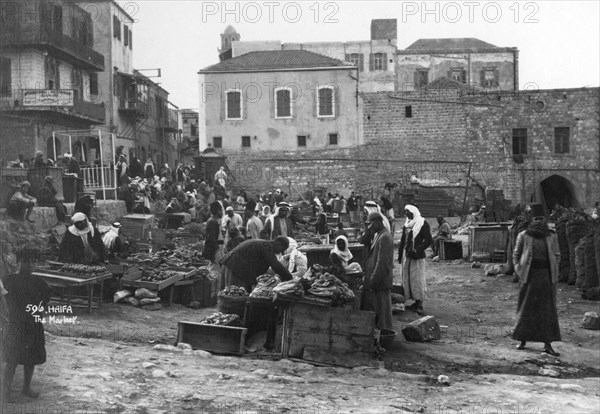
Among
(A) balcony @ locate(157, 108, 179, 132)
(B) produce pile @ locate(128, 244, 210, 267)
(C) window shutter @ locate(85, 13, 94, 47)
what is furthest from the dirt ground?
(A) balcony @ locate(157, 108, 179, 132)

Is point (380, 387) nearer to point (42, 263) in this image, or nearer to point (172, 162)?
point (42, 263)

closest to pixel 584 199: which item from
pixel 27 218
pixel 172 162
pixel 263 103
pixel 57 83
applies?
pixel 263 103

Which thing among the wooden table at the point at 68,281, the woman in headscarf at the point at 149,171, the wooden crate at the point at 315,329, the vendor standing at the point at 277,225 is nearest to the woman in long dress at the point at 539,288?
the wooden crate at the point at 315,329

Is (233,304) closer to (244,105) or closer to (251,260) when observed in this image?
(251,260)

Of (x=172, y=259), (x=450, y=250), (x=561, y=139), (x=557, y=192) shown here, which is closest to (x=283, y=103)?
(x=561, y=139)

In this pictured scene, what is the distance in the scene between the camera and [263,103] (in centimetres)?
3616

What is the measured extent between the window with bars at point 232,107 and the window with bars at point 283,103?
69.3 inches

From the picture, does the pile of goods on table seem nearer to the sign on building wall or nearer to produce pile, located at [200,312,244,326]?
produce pile, located at [200,312,244,326]

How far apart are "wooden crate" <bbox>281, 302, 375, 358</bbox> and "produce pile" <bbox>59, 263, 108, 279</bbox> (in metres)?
2.95

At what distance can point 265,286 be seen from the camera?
26.4ft

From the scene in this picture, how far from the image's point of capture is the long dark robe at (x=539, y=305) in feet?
27.7

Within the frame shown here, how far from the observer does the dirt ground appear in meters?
6.14

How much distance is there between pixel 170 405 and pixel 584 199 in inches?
1303

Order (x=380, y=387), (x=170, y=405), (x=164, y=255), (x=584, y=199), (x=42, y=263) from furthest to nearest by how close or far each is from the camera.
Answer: (x=584, y=199), (x=164, y=255), (x=42, y=263), (x=380, y=387), (x=170, y=405)
